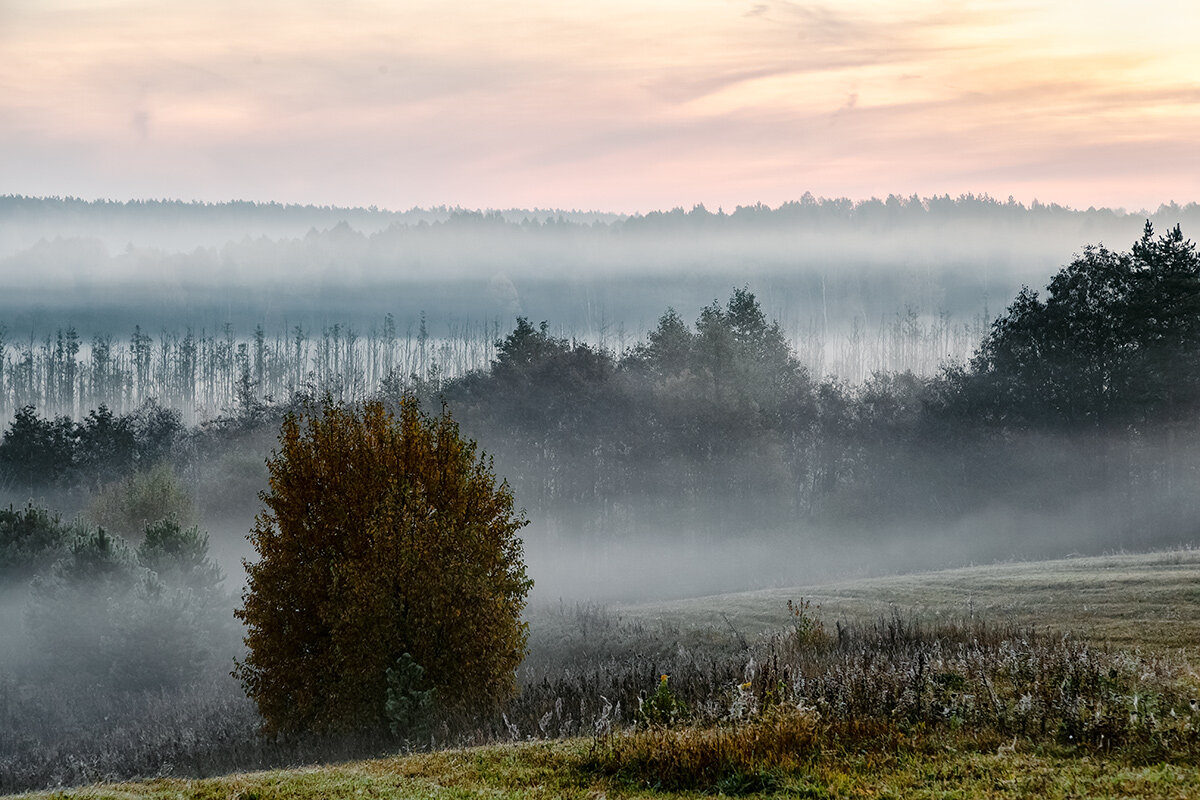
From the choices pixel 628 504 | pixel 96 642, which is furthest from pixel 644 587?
pixel 96 642

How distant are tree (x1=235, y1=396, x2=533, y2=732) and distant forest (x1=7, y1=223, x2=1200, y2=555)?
1262 inches

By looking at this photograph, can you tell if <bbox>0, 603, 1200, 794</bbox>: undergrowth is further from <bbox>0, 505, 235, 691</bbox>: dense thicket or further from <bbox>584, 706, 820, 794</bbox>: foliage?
<bbox>0, 505, 235, 691</bbox>: dense thicket

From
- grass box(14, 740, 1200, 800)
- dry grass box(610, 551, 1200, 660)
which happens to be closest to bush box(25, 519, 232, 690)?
dry grass box(610, 551, 1200, 660)

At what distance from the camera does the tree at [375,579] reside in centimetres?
2175

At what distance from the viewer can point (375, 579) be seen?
22.0 m

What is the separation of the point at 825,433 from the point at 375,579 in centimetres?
5718

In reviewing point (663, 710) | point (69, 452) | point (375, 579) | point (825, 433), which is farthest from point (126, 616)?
Answer: point (825, 433)

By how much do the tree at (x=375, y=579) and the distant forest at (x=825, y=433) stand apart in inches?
1262

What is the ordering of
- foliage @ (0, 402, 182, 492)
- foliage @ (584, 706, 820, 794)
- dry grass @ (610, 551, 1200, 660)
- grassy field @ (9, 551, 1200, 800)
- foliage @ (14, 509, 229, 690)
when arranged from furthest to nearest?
foliage @ (0, 402, 182, 492) → foliage @ (14, 509, 229, 690) → dry grass @ (610, 551, 1200, 660) → foliage @ (584, 706, 820, 794) → grassy field @ (9, 551, 1200, 800)

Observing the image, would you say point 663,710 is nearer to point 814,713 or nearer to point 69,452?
point 814,713

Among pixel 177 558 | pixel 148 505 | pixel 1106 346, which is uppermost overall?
pixel 1106 346

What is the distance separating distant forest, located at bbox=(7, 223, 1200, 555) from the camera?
57.5 m

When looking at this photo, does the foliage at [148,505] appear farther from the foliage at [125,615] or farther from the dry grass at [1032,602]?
the dry grass at [1032,602]

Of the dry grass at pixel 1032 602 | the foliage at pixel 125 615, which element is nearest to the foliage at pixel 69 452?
the foliage at pixel 125 615
